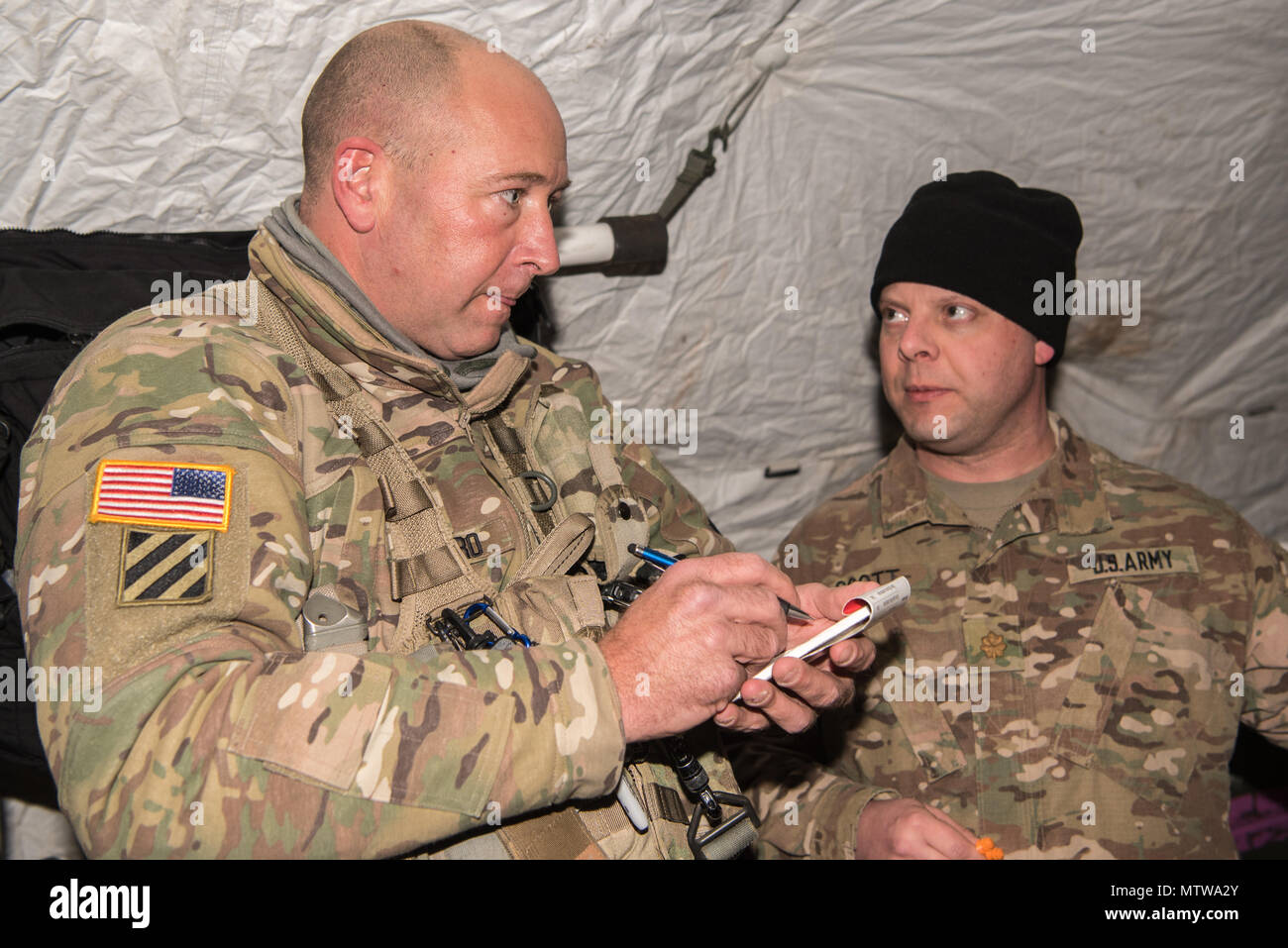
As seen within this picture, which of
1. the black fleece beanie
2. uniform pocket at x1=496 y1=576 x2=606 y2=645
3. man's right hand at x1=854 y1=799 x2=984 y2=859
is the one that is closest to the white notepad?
uniform pocket at x1=496 y1=576 x2=606 y2=645

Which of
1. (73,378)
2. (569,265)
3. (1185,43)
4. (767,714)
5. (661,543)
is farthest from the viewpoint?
(1185,43)

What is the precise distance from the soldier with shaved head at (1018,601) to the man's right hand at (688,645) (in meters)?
0.63

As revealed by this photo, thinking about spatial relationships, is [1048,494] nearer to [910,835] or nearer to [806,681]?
[910,835]

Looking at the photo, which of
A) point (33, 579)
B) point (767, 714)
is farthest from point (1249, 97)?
point (33, 579)

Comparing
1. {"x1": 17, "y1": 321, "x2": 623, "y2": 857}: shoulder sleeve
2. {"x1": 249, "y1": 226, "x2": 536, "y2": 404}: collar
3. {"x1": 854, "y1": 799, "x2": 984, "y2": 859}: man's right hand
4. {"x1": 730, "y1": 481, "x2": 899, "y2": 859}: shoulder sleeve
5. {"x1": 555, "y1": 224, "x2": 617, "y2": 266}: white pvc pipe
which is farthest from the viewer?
{"x1": 555, "y1": 224, "x2": 617, "y2": 266}: white pvc pipe

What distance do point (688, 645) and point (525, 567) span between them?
358 millimetres

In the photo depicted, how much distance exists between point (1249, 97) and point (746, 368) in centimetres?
137

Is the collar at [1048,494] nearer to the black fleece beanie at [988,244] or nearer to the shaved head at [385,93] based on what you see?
the black fleece beanie at [988,244]

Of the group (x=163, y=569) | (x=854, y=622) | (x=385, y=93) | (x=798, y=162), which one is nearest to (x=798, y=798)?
(x=854, y=622)

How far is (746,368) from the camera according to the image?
263cm

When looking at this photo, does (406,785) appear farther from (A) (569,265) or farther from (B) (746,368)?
(B) (746,368)

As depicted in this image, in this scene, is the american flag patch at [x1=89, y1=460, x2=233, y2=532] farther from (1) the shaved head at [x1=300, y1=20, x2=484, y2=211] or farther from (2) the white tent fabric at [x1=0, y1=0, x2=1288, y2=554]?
(2) the white tent fabric at [x1=0, y1=0, x2=1288, y2=554]

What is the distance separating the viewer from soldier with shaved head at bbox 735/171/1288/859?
1979 millimetres

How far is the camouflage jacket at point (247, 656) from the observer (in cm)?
103
